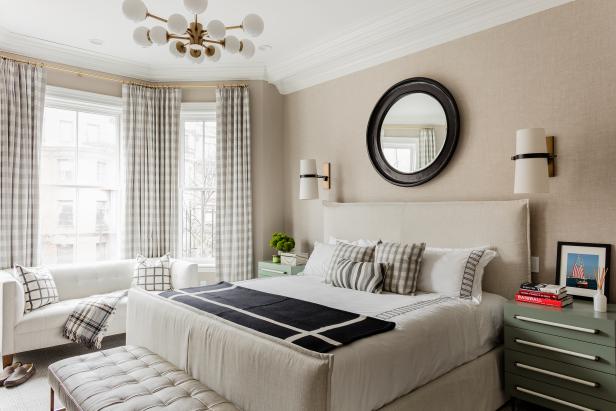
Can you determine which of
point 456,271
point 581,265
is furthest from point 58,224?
point 581,265

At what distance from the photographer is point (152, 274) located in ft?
14.5

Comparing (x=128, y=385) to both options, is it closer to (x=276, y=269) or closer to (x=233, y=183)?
(x=276, y=269)

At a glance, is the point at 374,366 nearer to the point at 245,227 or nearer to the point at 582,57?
the point at 582,57

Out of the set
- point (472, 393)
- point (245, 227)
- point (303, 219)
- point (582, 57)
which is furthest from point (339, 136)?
point (472, 393)

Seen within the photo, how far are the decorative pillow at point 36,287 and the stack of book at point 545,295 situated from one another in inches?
152

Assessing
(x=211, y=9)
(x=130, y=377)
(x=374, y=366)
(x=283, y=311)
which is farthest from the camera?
(x=211, y=9)

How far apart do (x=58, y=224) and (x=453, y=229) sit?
4.10m

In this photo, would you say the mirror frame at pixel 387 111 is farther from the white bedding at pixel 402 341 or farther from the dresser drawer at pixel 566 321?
the dresser drawer at pixel 566 321

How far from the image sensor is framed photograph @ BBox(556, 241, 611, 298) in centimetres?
268

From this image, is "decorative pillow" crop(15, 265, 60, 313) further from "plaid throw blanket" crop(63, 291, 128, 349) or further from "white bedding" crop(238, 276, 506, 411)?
"white bedding" crop(238, 276, 506, 411)

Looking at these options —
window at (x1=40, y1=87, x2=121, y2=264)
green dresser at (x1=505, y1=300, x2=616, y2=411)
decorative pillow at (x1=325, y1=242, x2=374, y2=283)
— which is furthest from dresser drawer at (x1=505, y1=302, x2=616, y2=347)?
window at (x1=40, y1=87, x2=121, y2=264)

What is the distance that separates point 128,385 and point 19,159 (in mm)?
3119

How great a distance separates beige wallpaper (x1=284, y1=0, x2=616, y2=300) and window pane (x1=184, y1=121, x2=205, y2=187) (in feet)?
6.97

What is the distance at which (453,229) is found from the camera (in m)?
3.37
